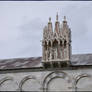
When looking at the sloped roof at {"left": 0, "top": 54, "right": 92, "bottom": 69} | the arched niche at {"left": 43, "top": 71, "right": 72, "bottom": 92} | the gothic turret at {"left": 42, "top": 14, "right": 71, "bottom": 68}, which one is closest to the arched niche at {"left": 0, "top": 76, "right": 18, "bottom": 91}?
the sloped roof at {"left": 0, "top": 54, "right": 92, "bottom": 69}

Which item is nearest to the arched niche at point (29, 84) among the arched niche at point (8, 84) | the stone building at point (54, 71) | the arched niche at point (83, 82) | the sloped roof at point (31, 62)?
the stone building at point (54, 71)

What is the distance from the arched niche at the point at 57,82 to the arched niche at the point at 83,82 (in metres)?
0.59

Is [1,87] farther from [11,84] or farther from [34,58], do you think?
[34,58]

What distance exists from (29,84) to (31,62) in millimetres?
2719

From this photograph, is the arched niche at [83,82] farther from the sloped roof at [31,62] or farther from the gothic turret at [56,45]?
the gothic turret at [56,45]

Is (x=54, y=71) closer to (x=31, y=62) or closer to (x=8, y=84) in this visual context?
(x=31, y=62)

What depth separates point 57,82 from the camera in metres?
25.1

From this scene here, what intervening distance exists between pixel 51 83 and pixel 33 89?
1.64m

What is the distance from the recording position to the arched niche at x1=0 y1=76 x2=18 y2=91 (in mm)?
26234

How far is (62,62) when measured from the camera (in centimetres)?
2480

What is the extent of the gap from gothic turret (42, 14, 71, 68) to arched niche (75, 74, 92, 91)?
5.29ft

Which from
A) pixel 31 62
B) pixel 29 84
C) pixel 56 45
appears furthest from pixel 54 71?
pixel 31 62

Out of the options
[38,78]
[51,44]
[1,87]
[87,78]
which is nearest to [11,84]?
[1,87]

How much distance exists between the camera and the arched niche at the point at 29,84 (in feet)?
83.8
